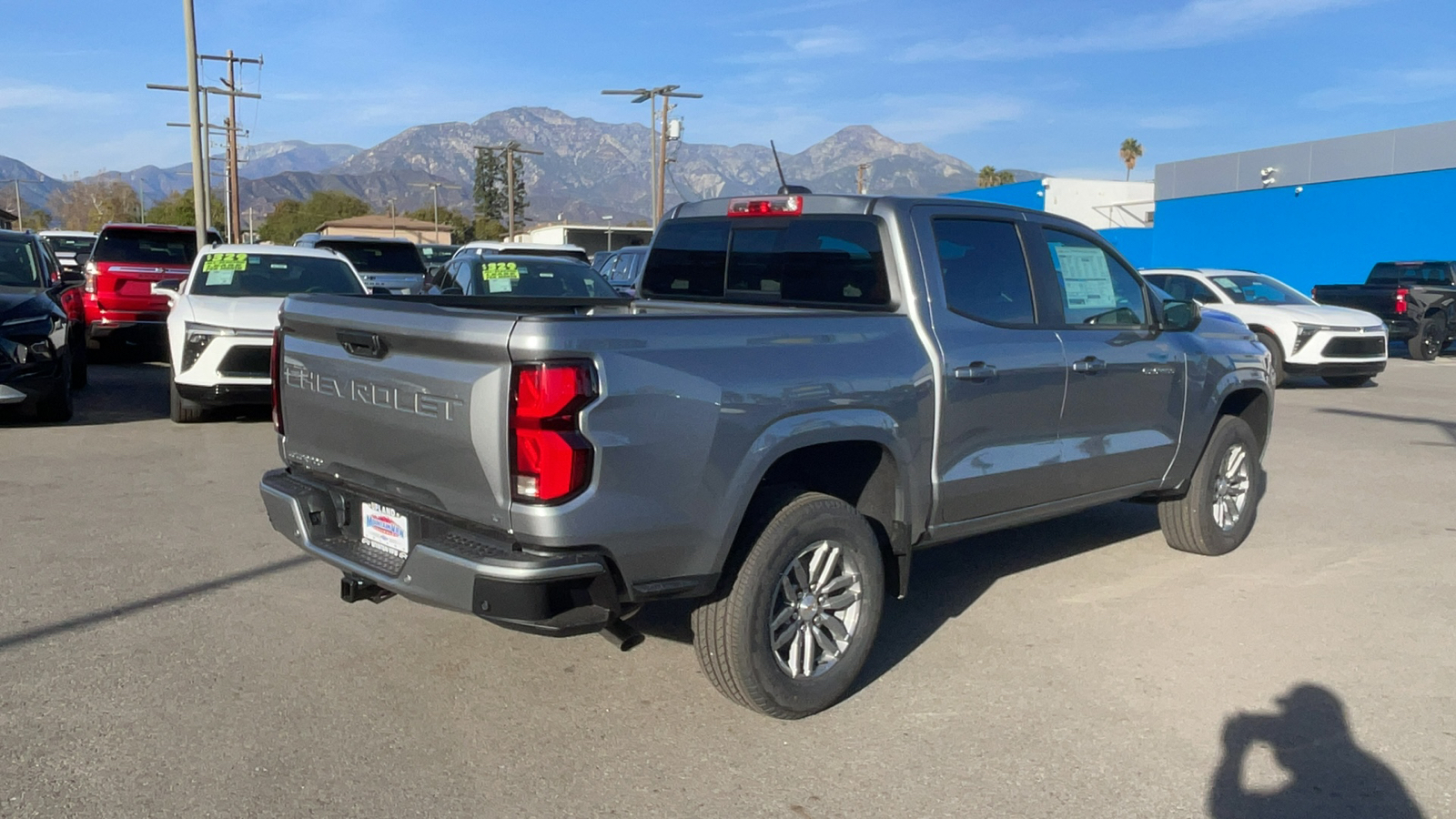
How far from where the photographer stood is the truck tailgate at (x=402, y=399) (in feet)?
11.4

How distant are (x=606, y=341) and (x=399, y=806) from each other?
1499mm

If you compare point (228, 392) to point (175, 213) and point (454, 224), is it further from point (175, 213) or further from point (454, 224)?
point (454, 224)

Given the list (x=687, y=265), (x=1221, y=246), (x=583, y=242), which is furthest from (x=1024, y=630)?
(x=583, y=242)

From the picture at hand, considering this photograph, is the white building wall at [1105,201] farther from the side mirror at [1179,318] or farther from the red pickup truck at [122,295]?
the side mirror at [1179,318]

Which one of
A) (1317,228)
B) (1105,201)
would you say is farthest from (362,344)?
(1105,201)

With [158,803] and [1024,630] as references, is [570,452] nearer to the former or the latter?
[158,803]

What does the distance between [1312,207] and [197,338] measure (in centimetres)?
3259

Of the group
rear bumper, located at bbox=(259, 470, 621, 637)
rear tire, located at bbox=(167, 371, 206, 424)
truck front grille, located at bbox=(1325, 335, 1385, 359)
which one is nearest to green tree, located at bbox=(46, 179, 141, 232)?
rear tire, located at bbox=(167, 371, 206, 424)

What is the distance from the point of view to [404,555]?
154 inches

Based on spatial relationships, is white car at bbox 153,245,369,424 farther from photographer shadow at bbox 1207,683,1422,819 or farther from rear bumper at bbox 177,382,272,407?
photographer shadow at bbox 1207,683,1422,819

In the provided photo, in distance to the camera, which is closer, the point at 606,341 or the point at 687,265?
the point at 606,341

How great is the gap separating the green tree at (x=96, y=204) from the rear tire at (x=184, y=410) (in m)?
95.1

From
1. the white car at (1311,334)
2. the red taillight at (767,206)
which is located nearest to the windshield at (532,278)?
the red taillight at (767,206)

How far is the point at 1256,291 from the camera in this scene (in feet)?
53.6
